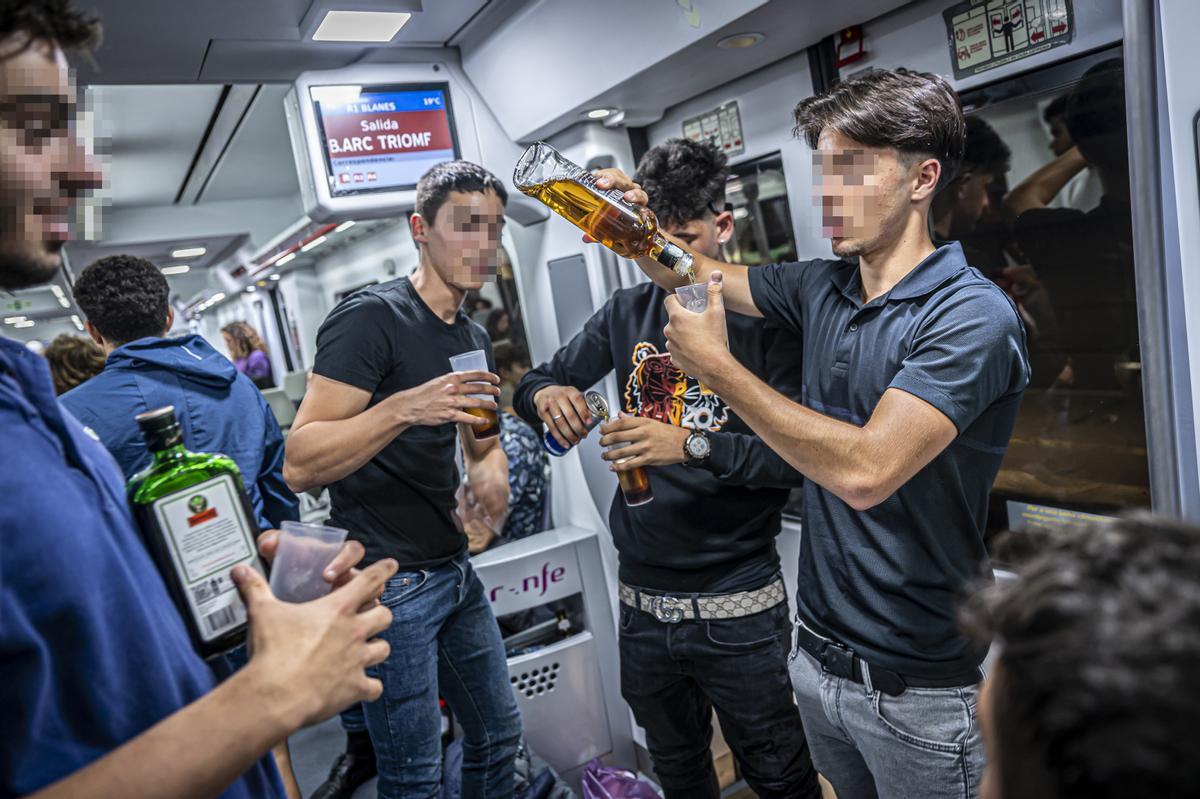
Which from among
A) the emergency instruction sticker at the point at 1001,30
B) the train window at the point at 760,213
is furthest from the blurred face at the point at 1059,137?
the train window at the point at 760,213

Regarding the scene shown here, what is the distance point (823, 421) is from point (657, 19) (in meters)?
1.43

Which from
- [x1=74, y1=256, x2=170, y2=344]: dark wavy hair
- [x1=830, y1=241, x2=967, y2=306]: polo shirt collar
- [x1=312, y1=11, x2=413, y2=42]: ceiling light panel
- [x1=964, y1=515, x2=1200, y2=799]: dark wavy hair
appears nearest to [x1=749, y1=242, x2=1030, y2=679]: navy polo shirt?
[x1=830, y1=241, x2=967, y2=306]: polo shirt collar

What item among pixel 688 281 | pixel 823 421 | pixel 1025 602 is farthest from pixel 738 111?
pixel 1025 602

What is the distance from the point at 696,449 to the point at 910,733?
2.57ft

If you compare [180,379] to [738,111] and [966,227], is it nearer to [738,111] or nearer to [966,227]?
[738,111]

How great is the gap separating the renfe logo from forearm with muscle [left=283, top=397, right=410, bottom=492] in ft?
4.44

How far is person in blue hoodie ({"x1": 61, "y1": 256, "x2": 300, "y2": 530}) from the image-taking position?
7.94 ft

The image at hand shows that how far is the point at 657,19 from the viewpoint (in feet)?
7.52

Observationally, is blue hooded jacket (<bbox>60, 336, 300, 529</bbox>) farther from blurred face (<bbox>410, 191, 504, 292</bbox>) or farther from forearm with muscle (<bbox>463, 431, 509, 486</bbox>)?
blurred face (<bbox>410, 191, 504, 292</bbox>)

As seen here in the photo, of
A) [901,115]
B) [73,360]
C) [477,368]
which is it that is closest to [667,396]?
[477,368]

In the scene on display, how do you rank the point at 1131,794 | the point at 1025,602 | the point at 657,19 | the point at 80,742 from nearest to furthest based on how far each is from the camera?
the point at 1131,794 → the point at 1025,602 → the point at 80,742 → the point at 657,19

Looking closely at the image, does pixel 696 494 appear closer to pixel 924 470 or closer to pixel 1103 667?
pixel 924 470

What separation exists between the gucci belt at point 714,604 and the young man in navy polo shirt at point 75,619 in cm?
135

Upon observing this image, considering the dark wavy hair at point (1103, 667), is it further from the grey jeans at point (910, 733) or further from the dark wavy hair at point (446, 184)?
the dark wavy hair at point (446, 184)
